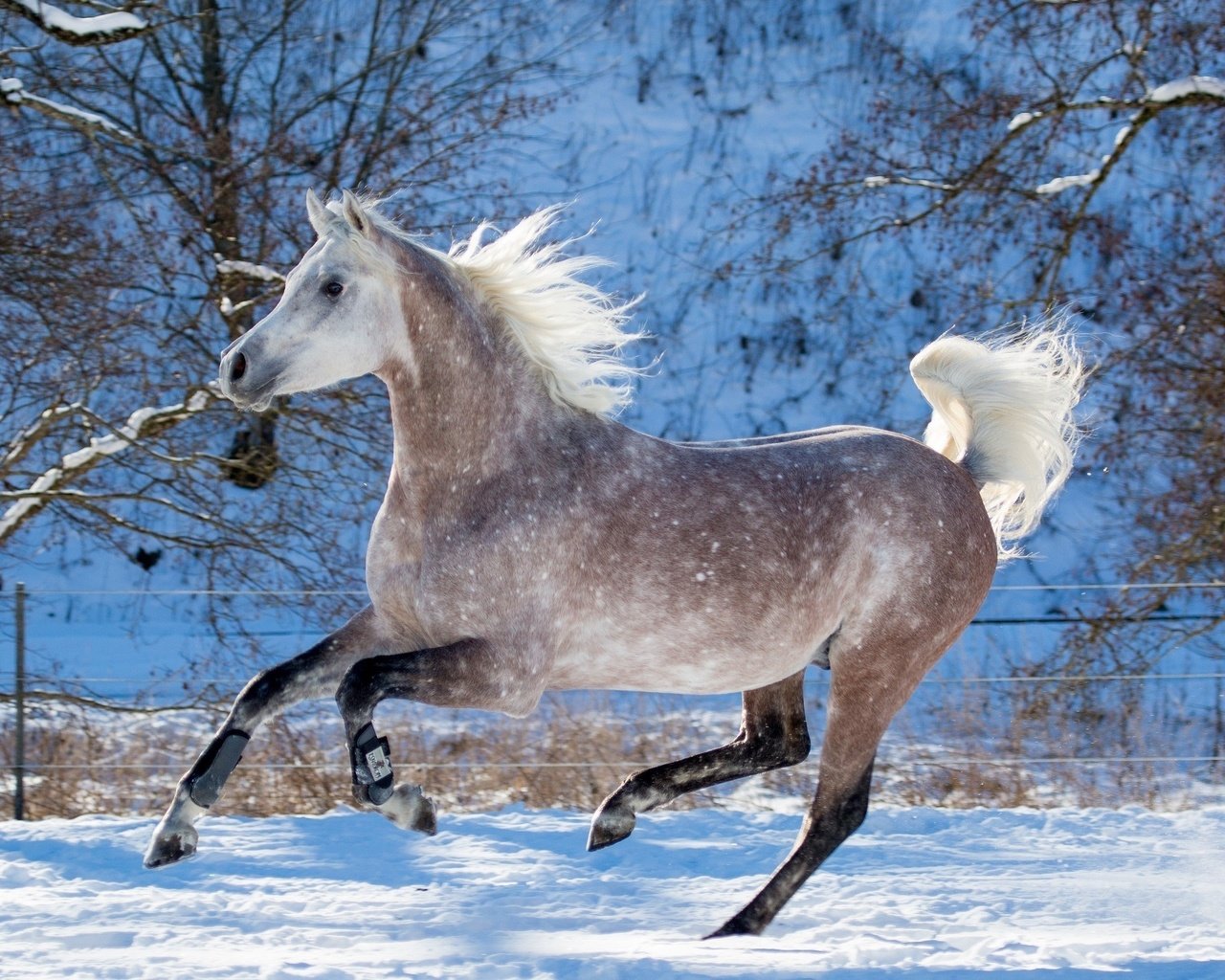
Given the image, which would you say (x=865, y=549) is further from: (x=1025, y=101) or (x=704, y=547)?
(x=1025, y=101)

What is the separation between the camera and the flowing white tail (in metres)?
4.46

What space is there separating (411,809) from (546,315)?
1.35 meters

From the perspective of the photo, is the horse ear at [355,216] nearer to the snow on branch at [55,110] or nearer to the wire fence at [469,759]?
the wire fence at [469,759]

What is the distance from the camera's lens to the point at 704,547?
3.75 metres

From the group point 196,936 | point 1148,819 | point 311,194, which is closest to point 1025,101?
point 1148,819

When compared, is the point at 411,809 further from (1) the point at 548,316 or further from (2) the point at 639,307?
(2) the point at 639,307

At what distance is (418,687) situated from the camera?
343 centimetres

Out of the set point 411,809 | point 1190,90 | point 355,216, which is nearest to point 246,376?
point 355,216

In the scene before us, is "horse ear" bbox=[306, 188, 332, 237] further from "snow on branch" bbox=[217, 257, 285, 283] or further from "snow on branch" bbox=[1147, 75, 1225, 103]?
"snow on branch" bbox=[1147, 75, 1225, 103]

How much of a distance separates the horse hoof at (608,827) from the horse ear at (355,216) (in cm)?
181

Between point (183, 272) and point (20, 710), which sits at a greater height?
point (183, 272)

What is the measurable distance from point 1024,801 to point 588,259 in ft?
11.9

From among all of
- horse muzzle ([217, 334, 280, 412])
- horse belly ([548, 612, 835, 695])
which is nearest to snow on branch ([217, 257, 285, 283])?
horse muzzle ([217, 334, 280, 412])

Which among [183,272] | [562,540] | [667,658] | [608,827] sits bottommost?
[608,827]
